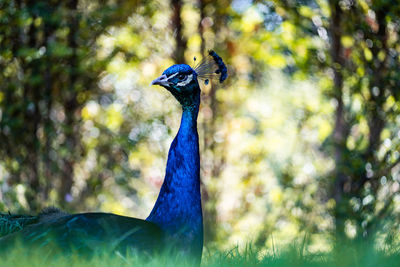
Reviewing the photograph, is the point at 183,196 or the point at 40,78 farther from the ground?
the point at 40,78

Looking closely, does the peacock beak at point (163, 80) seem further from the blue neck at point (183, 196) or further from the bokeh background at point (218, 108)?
the bokeh background at point (218, 108)

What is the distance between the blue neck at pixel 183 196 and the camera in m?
2.38

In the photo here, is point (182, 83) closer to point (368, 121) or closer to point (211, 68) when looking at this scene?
point (211, 68)

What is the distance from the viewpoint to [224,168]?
17.4 ft

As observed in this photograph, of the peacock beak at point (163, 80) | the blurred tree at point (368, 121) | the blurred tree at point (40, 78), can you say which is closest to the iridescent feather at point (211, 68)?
the peacock beak at point (163, 80)

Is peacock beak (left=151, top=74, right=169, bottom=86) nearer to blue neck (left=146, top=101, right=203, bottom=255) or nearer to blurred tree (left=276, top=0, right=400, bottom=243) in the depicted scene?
blue neck (left=146, top=101, right=203, bottom=255)

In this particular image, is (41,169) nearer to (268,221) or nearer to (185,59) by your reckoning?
(185,59)

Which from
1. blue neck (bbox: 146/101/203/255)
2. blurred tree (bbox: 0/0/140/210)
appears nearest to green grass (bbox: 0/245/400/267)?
blue neck (bbox: 146/101/203/255)

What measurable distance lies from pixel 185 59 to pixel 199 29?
0.97 feet

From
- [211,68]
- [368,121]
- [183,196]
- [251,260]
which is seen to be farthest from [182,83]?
[368,121]

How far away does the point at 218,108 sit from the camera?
545cm

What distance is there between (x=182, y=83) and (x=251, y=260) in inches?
38.6

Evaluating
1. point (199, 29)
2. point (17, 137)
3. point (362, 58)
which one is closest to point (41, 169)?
point (17, 137)

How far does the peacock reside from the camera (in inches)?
79.9
